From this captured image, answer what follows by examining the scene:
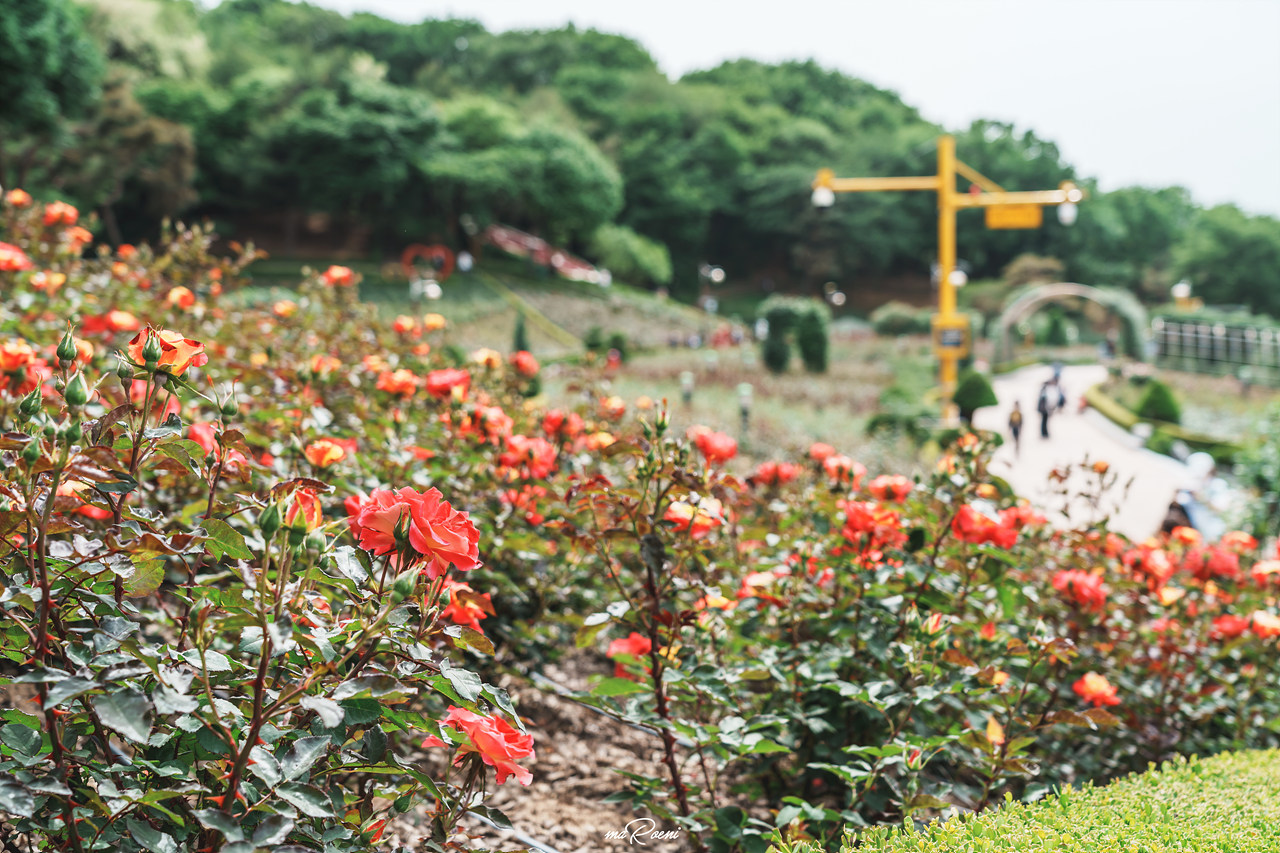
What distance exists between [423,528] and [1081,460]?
27.7 feet

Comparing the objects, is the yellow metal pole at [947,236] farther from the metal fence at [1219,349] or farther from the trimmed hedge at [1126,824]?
the trimmed hedge at [1126,824]

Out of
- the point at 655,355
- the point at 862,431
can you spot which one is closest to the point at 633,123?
the point at 655,355

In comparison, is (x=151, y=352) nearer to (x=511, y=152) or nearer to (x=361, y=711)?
(x=361, y=711)

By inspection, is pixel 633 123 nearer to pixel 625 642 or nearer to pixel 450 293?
pixel 450 293

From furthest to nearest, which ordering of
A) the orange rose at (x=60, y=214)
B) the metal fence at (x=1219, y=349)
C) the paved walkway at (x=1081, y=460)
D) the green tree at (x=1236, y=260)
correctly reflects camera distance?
the green tree at (x=1236, y=260) → the metal fence at (x=1219, y=349) → the paved walkway at (x=1081, y=460) → the orange rose at (x=60, y=214)

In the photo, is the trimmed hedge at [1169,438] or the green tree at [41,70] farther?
the green tree at [41,70]

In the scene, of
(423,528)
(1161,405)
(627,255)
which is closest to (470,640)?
(423,528)

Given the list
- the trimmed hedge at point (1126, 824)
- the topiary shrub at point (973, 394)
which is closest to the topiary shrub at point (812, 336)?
the topiary shrub at point (973, 394)

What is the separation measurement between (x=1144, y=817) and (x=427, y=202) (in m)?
35.5

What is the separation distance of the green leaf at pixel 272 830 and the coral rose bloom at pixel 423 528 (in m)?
0.36

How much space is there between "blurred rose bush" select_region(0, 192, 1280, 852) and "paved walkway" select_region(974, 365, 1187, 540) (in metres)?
4.09

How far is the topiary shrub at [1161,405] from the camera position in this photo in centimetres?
1645

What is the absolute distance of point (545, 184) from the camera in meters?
35.8

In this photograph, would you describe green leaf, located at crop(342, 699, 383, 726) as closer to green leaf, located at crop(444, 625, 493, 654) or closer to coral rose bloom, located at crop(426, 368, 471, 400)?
green leaf, located at crop(444, 625, 493, 654)
